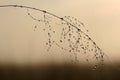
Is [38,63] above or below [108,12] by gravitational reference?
below

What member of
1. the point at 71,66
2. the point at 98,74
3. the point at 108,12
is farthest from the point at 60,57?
the point at 108,12

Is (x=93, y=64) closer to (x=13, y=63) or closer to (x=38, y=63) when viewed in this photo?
(x=38, y=63)

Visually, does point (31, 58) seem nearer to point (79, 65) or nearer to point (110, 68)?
point (79, 65)

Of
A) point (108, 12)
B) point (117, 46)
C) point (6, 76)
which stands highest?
point (108, 12)

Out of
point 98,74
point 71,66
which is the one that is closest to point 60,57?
point 71,66

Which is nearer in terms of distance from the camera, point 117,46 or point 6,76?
point 117,46

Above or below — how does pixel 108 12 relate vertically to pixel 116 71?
above

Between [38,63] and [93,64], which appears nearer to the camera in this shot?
[93,64]

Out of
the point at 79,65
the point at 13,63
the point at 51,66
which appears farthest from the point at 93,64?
the point at 13,63
